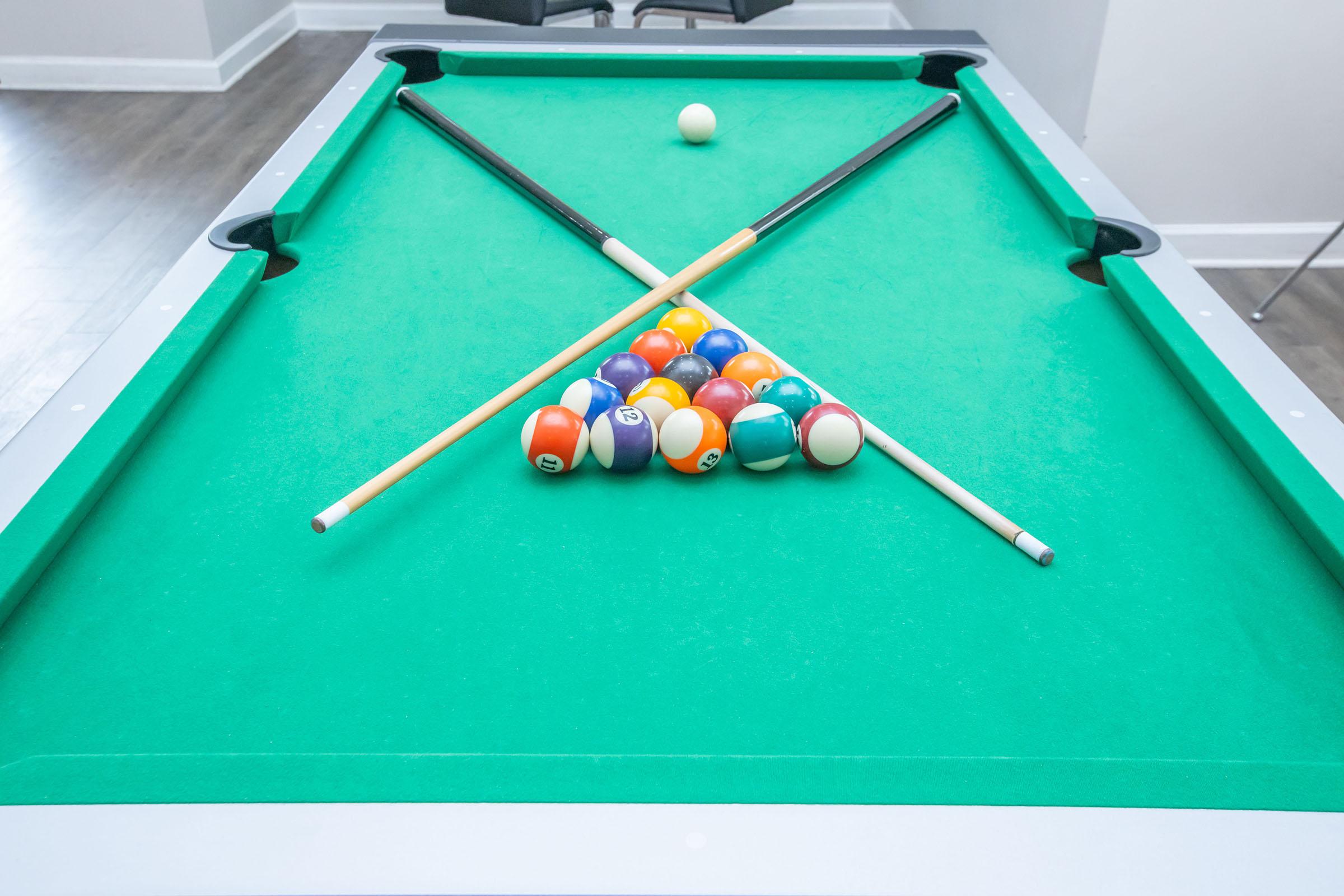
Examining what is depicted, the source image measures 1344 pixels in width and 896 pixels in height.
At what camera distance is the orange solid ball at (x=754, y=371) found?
138cm

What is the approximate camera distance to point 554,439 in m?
1.21

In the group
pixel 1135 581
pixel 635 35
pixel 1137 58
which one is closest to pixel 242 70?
pixel 635 35

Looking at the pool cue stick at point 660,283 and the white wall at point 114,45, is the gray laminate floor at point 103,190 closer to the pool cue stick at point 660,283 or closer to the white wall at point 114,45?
the white wall at point 114,45

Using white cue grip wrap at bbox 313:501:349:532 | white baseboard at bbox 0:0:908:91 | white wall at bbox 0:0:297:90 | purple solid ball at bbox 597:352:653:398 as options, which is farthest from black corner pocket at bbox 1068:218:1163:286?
white wall at bbox 0:0:297:90

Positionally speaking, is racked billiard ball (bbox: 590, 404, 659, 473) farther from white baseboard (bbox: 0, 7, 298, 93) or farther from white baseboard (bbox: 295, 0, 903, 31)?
white baseboard (bbox: 295, 0, 903, 31)

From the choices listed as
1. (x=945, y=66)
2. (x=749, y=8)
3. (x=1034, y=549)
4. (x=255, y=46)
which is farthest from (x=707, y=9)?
(x=1034, y=549)

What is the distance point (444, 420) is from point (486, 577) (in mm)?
335

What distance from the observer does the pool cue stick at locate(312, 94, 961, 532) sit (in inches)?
46.3

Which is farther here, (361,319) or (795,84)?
(795,84)

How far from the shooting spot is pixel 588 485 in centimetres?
123

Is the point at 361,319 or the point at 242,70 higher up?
the point at 361,319

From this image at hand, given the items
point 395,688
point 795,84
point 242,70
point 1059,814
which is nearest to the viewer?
point 1059,814

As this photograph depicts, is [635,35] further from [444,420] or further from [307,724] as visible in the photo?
[307,724]

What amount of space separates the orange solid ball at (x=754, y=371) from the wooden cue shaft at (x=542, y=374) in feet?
0.66
